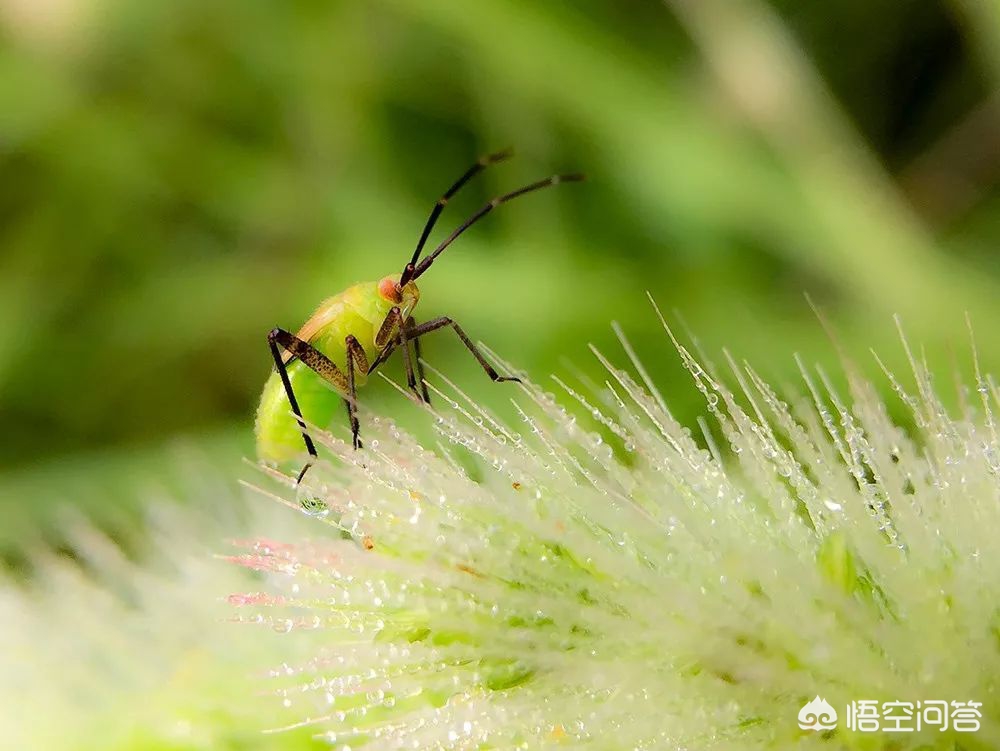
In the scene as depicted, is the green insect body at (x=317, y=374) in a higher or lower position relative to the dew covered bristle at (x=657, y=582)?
higher

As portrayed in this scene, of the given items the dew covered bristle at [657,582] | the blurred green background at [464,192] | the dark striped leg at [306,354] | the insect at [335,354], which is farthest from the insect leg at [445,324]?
the blurred green background at [464,192]

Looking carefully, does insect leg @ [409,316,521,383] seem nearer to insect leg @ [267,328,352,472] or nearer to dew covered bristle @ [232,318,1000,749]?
insect leg @ [267,328,352,472]

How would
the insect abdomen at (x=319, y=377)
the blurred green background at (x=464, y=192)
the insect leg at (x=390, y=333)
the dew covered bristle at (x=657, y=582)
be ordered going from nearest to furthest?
the dew covered bristle at (x=657, y=582)
the insect abdomen at (x=319, y=377)
the insect leg at (x=390, y=333)
the blurred green background at (x=464, y=192)

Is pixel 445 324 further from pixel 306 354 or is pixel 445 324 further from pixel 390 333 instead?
→ pixel 306 354

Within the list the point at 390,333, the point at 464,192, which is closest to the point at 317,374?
the point at 390,333

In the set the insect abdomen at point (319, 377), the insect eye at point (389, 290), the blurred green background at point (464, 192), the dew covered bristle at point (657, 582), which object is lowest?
the dew covered bristle at point (657, 582)

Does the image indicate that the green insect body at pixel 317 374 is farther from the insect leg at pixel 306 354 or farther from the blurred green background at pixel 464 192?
the blurred green background at pixel 464 192

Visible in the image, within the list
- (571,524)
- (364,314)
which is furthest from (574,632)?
(364,314)
